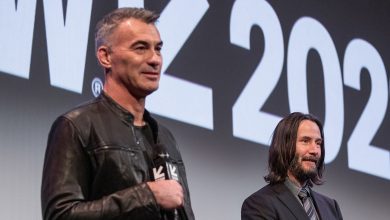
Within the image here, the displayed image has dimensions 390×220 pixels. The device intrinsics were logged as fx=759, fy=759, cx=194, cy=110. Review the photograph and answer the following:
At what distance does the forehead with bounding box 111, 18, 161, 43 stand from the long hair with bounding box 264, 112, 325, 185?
141 centimetres

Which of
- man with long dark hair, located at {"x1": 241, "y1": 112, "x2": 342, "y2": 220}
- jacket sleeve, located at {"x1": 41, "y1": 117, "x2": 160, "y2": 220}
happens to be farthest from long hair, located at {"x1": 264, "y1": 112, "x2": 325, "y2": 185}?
jacket sleeve, located at {"x1": 41, "y1": 117, "x2": 160, "y2": 220}

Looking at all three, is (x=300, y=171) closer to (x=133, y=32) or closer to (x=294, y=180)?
(x=294, y=180)

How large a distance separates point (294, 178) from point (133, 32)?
1.50 metres

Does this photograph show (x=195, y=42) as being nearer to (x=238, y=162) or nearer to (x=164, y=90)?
(x=164, y=90)

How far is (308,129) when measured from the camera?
130 inches

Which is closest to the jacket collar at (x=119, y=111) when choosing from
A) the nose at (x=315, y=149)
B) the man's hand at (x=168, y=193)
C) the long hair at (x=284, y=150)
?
the man's hand at (x=168, y=193)

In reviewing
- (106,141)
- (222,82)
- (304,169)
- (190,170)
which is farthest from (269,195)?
(106,141)

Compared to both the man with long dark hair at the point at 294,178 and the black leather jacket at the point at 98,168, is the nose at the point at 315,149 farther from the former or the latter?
the black leather jacket at the point at 98,168

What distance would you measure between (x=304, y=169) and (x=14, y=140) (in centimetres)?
119

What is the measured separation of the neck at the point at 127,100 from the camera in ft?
6.26

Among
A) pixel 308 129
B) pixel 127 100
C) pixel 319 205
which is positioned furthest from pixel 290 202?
pixel 127 100

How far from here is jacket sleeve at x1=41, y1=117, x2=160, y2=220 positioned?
5.55ft

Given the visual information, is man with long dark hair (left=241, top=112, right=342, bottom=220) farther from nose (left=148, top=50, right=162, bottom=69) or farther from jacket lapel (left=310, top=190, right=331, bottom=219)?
nose (left=148, top=50, right=162, bottom=69)

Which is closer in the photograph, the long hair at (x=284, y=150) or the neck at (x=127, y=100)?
the neck at (x=127, y=100)
